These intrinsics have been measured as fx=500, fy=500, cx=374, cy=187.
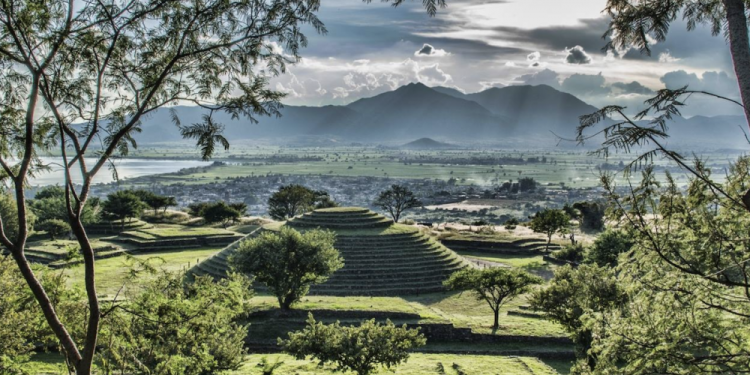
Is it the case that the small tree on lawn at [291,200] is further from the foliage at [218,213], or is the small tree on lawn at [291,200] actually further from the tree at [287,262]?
the tree at [287,262]

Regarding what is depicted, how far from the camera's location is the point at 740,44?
7.23 m

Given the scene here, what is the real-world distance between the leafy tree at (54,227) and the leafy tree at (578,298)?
43914 mm

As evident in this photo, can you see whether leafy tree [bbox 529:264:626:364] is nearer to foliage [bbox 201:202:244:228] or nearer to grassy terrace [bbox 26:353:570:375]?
grassy terrace [bbox 26:353:570:375]

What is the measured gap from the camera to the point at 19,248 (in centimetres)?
708

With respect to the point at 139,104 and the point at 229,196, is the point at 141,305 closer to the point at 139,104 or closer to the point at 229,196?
the point at 139,104

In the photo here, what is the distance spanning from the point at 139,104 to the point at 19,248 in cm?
307

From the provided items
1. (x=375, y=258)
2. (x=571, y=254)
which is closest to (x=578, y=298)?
(x=375, y=258)

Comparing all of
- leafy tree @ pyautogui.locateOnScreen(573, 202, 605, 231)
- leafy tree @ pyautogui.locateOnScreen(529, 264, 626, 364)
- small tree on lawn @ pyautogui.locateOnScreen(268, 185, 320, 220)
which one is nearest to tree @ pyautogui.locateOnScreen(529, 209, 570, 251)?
leafy tree @ pyautogui.locateOnScreen(573, 202, 605, 231)

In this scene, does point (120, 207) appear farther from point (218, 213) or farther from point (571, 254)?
point (571, 254)

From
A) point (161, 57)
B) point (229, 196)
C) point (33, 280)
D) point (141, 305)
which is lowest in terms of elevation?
point (229, 196)

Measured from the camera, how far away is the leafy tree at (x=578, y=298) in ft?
60.2

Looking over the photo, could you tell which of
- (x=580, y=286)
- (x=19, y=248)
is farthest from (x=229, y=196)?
(x=19, y=248)

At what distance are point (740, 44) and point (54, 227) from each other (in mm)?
53034

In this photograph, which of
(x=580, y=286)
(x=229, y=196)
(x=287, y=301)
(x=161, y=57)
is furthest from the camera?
(x=229, y=196)
